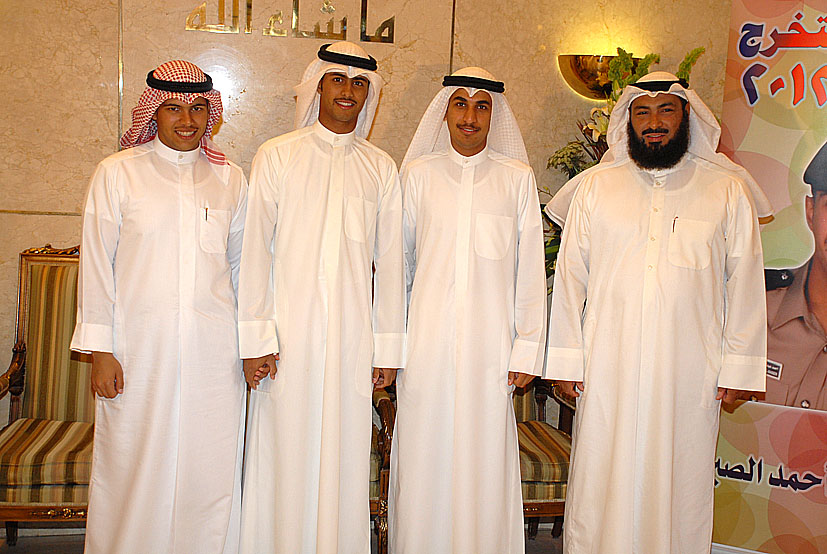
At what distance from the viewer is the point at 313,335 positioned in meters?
2.88

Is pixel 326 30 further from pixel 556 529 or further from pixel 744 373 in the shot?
pixel 556 529

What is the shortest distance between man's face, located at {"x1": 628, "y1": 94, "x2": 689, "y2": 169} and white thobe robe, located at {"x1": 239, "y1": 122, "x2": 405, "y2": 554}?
1.12m

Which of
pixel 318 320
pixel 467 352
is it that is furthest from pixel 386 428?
pixel 318 320

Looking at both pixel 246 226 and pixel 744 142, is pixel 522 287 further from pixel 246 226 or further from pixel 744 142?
pixel 744 142

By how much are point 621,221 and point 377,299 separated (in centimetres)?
104

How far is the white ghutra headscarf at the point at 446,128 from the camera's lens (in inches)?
123

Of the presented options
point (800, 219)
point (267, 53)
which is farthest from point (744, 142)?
point (267, 53)

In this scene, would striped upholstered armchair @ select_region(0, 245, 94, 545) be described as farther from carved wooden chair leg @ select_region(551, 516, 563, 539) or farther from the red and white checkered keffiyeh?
carved wooden chair leg @ select_region(551, 516, 563, 539)

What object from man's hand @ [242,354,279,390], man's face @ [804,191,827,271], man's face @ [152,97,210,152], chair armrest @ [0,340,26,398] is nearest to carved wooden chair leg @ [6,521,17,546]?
chair armrest @ [0,340,26,398]

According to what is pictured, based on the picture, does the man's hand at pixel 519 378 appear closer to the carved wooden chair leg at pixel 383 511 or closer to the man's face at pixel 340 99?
the carved wooden chair leg at pixel 383 511

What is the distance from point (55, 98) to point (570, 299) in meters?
2.74

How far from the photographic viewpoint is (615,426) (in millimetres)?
2996

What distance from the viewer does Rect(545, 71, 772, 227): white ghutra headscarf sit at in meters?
3.05

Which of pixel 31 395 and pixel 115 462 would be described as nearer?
pixel 115 462
